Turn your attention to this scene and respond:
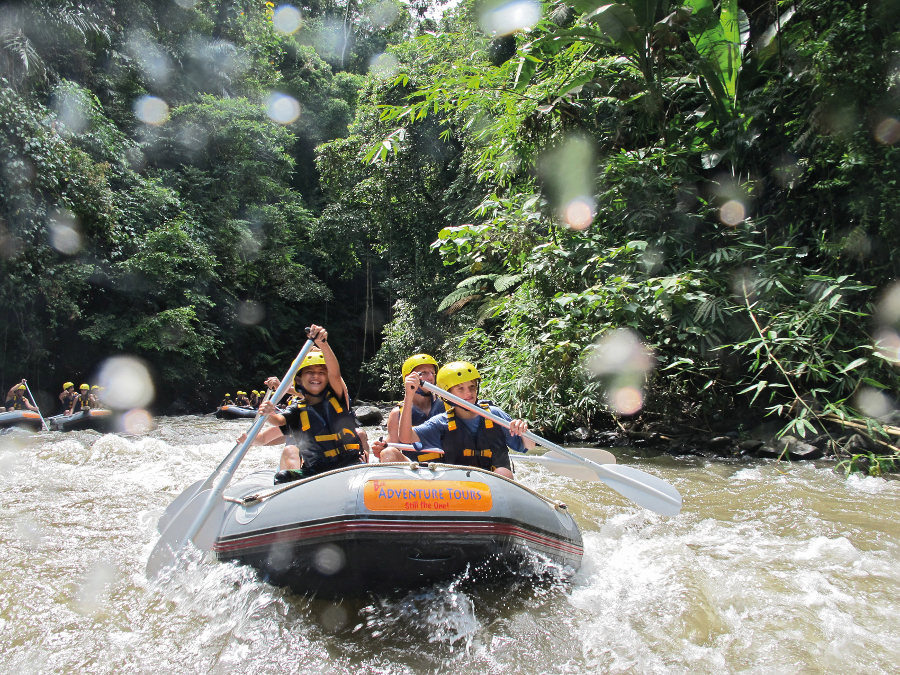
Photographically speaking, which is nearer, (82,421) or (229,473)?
(229,473)

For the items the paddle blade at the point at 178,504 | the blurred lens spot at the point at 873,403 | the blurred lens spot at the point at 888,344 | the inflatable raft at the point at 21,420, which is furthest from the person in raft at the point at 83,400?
the blurred lens spot at the point at 888,344

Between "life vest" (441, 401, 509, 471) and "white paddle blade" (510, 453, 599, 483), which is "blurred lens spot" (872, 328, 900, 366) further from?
"life vest" (441, 401, 509, 471)

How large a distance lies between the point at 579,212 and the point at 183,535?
5.72 m

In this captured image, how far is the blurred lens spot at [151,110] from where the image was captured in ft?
62.2

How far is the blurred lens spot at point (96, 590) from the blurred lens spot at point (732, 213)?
6665 millimetres

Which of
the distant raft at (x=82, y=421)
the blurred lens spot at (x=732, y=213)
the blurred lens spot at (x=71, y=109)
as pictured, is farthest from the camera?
the blurred lens spot at (x=71, y=109)

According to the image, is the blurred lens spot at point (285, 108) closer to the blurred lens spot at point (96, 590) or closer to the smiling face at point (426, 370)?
the smiling face at point (426, 370)

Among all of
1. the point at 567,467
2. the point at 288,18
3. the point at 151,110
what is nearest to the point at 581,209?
the point at 567,467

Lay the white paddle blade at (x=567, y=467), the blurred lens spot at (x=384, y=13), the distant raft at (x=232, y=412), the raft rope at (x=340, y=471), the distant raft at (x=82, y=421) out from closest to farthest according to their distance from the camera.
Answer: the raft rope at (x=340, y=471) < the white paddle blade at (x=567, y=467) < the distant raft at (x=82, y=421) < the distant raft at (x=232, y=412) < the blurred lens spot at (x=384, y=13)

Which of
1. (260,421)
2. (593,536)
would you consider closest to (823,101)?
(593,536)

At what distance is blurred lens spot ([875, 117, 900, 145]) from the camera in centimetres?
539

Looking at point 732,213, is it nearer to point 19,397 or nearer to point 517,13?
point 517,13

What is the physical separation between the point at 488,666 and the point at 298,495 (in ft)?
3.90

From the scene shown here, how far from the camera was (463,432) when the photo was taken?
3.84 m
